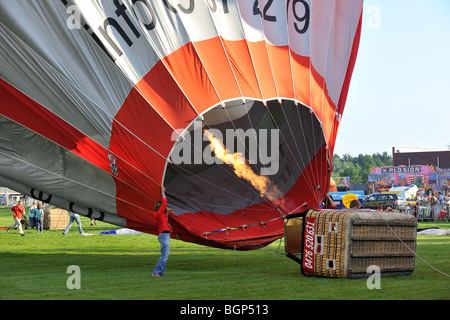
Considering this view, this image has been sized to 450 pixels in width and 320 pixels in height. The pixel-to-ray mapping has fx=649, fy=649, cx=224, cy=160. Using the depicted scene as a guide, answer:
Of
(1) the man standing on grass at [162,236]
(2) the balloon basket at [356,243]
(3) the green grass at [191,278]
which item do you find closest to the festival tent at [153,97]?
(1) the man standing on grass at [162,236]

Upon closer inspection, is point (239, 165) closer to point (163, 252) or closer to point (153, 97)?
point (153, 97)

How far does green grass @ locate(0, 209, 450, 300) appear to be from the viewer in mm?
8195

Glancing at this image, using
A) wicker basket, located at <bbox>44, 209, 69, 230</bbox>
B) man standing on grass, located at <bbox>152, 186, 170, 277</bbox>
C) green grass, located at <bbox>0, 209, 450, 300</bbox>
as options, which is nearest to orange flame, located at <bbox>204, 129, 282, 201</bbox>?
green grass, located at <bbox>0, 209, 450, 300</bbox>

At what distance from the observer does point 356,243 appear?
31.5 feet

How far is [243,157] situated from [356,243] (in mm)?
3603

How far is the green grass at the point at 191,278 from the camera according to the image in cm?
820

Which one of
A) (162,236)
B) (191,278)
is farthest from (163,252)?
(191,278)

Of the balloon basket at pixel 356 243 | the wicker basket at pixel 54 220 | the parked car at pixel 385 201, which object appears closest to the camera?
the balloon basket at pixel 356 243

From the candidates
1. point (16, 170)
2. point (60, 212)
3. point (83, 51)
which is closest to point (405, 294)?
point (83, 51)

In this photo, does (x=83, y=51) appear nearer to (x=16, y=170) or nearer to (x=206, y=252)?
(x=16, y=170)

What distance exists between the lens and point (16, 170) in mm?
11383

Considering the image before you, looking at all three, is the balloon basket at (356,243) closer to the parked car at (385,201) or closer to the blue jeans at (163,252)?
the blue jeans at (163,252)

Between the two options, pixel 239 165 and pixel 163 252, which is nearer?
pixel 163 252

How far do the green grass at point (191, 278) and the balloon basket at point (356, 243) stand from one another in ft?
0.74
